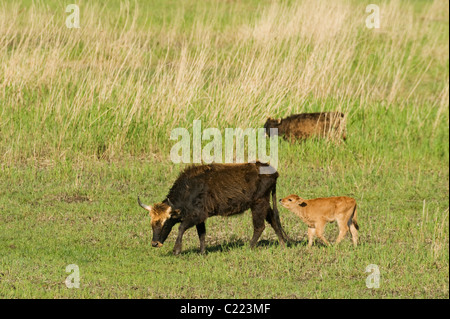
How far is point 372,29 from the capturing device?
21.7m

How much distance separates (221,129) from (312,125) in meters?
1.66

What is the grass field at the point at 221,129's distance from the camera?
9.05 metres

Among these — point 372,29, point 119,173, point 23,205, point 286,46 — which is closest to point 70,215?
point 23,205

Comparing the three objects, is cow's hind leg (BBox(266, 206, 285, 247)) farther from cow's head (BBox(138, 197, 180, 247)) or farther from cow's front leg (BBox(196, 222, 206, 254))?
cow's head (BBox(138, 197, 180, 247))

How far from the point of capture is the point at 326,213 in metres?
10.1

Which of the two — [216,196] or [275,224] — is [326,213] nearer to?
[275,224]

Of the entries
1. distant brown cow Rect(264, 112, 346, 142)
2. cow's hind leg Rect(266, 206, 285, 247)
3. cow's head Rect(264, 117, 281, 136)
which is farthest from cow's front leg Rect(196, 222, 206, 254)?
cow's head Rect(264, 117, 281, 136)

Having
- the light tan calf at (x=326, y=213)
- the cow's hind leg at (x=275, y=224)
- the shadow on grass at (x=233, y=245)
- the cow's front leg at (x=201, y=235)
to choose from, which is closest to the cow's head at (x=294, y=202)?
the light tan calf at (x=326, y=213)

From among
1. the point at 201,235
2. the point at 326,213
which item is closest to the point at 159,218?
the point at 201,235

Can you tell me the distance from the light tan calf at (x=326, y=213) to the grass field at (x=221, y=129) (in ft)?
0.81

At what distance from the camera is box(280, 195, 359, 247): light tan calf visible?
1002cm

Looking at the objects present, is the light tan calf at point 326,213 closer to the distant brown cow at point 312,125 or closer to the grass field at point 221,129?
the grass field at point 221,129

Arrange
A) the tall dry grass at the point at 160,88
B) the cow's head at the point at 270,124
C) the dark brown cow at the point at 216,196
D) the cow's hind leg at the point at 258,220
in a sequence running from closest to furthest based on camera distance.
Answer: the dark brown cow at the point at 216,196, the cow's hind leg at the point at 258,220, the tall dry grass at the point at 160,88, the cow's head at the point at 270,124
